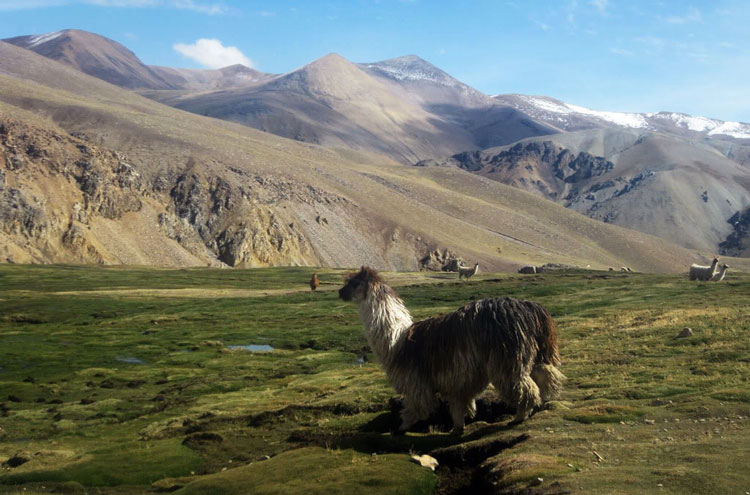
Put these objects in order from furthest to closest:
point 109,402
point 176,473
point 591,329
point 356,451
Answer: point 591,329, point 109,402, point 176,473, point 356,451

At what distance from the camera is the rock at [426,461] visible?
16.8 metres

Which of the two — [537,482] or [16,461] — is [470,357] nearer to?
[537,482]

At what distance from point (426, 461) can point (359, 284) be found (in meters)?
6.60

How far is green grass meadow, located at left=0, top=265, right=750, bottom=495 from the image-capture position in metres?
15.2

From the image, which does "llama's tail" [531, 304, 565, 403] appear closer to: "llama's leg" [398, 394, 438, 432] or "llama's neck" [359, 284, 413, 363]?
"llama's leg" [398, 394, 438, 432]

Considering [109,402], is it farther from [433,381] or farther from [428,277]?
[428,277]

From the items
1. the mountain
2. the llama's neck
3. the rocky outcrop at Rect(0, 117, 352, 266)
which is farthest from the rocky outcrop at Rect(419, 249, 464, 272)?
the llama's neck

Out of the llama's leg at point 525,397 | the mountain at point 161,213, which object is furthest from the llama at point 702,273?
the mountain at point 161,213

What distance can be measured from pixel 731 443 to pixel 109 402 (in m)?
33.0

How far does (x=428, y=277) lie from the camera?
136625 millimetres

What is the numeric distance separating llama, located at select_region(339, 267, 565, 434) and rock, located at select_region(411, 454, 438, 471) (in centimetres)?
257

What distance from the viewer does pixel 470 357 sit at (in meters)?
19.0

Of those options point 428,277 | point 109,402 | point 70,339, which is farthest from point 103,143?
point 109,402

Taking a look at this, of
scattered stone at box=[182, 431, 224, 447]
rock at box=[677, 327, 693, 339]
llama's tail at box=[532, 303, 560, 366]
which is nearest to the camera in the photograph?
llama's tail at box=[532, 303, 560, 366]
